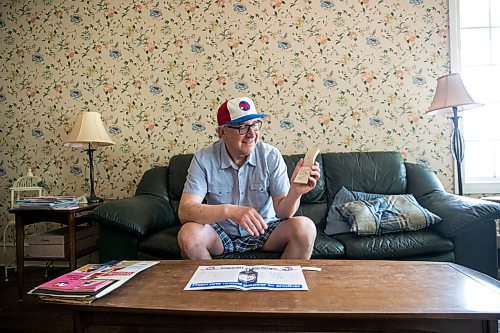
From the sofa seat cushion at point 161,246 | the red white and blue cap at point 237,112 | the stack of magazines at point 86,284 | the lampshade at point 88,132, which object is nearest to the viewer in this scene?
the stack of magazines at point 86,284

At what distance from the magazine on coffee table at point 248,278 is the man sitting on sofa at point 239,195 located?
12.4 inches

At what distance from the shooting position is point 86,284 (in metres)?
1.05

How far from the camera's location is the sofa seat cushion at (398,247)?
1.93 metres

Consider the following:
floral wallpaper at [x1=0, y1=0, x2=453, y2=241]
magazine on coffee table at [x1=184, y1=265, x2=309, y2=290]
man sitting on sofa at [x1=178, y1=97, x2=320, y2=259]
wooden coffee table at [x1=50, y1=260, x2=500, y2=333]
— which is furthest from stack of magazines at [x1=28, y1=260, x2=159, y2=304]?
floral wallpaper at [x1=0, y1=0, x2=453, y2=241]

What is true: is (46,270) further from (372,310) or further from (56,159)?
(372,310)

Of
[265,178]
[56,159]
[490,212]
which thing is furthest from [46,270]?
[490,212]

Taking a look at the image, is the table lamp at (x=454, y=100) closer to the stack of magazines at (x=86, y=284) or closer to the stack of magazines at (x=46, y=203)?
the stack of magazines at (x=86, y=284)

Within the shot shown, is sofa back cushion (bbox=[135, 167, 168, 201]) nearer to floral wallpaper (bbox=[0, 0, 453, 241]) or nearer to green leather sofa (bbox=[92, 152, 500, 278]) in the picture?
green leather sofa (bbox=[92, 152, 500, 278])

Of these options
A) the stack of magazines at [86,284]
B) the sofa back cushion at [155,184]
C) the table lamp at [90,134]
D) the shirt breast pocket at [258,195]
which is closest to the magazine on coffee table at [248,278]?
the stack of magazines at [86,284]

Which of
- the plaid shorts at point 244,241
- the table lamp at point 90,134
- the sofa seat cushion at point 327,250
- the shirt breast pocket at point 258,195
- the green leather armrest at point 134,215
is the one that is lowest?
the sofa seat cushion at point 327,250

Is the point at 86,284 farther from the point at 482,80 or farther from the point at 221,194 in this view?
the point at 482,80

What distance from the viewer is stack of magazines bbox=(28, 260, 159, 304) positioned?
977 mm

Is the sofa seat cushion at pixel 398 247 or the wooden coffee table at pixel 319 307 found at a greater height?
the wooden coffee table at pixel 319 307

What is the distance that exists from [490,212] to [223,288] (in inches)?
62.1
